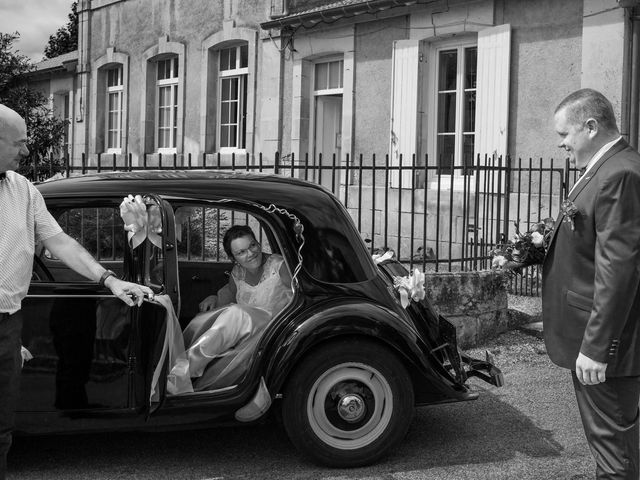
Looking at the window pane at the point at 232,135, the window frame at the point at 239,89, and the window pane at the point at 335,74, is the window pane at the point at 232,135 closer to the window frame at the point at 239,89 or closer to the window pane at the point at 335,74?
the window frame at the point at 239,89

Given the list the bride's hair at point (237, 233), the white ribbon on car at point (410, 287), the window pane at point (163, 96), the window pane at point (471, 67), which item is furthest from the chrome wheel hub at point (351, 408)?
the window pane at point (163, 96)

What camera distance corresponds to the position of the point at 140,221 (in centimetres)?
436

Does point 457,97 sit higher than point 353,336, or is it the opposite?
point 457,97

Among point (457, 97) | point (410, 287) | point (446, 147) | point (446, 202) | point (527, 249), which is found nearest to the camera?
point (527, 249)

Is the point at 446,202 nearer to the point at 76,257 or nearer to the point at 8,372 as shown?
the point at 76,257

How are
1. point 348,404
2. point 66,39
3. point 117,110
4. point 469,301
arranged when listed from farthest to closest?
point 66,39 → point 117,110 → point 469,301 → point 348,404

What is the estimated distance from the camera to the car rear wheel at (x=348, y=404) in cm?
448

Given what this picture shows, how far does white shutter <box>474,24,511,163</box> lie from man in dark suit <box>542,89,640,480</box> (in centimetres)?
800

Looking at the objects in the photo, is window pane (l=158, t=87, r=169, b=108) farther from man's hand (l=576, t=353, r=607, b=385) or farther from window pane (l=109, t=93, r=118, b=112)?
man's hand (l=576, t=353, r=607, b=385)

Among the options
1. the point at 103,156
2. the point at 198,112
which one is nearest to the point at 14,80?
the point at 198,112

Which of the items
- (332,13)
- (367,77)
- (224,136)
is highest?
(332,13)

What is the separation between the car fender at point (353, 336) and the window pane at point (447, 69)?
847 cm

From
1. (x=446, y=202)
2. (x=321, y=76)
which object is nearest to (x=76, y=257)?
(x=446, y=202)

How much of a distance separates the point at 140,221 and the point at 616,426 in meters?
2.47
